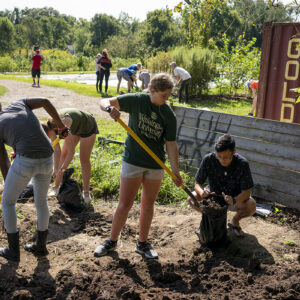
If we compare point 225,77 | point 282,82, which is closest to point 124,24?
point 225,77

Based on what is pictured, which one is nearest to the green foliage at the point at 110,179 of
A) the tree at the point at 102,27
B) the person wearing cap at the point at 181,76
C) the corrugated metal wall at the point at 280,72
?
the corrugated metal wall at the point at 280,72

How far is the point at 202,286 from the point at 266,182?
2499mm

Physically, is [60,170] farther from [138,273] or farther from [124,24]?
[124,24]

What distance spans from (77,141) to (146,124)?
1.83m

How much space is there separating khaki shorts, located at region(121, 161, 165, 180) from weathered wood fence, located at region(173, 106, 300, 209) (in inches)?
90.9

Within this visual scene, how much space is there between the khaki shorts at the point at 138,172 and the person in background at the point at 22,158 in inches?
27.1

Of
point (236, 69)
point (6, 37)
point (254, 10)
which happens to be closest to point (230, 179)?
point (254, 10)

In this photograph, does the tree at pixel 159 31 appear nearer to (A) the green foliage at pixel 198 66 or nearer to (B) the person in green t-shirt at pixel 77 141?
(A) the green foliage at pixel 198 66

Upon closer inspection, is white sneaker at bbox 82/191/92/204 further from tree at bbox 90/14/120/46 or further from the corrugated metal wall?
tree at bbox 90/14/120/46

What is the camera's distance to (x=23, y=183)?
3.54 meters

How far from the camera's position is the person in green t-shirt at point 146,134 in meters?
3.53

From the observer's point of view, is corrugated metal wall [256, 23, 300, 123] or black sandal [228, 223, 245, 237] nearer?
black sandal [228, 223, 245, 237]

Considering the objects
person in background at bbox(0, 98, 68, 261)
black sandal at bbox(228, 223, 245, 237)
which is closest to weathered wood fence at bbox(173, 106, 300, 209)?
black sandal at bbox(228, 223, 245, 237)

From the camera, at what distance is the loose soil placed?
3.22 meters
